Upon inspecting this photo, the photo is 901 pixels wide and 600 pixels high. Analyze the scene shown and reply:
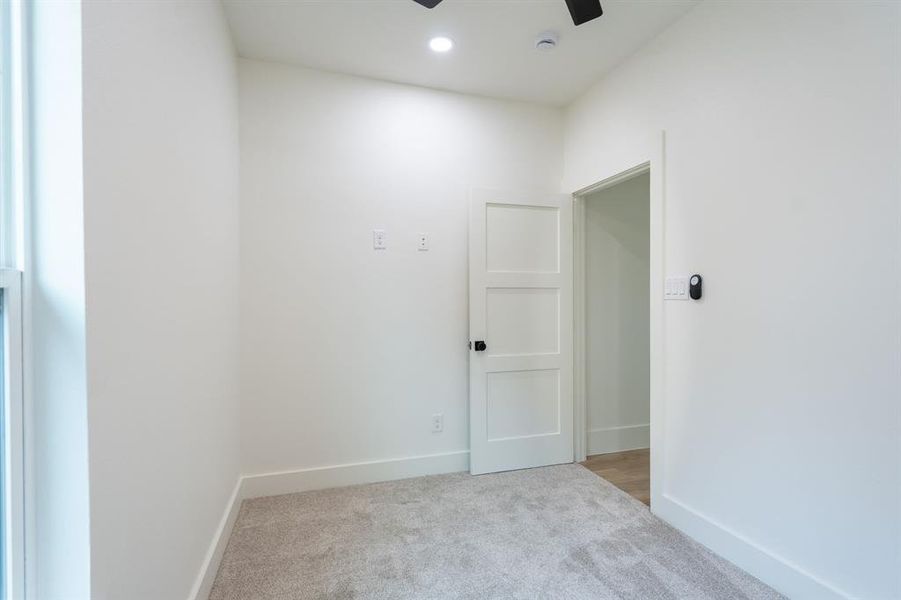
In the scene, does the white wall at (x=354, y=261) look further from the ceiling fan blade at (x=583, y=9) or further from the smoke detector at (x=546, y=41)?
the ceiling fan blade at (x=583, y=9)

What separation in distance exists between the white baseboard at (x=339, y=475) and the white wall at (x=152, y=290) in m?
0.58

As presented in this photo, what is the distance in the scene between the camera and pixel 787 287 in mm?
1610

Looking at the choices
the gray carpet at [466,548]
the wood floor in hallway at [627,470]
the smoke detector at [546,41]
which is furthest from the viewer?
the wood floor in hallway at [627,470]

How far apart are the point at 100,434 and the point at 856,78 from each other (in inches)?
97.7

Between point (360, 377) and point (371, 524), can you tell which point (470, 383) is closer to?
point (360, 377)

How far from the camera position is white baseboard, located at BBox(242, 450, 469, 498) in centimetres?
246

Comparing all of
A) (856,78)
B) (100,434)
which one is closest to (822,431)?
(856,78)

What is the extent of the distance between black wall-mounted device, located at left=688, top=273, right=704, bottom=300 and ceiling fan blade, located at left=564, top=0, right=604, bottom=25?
1307mm

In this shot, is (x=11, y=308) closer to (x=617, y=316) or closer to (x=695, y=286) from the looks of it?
(x=695, y=286)

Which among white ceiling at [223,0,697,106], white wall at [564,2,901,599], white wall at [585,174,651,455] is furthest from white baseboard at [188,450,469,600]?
white ceiling at [223,0,697,106]

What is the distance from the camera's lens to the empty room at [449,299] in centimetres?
82

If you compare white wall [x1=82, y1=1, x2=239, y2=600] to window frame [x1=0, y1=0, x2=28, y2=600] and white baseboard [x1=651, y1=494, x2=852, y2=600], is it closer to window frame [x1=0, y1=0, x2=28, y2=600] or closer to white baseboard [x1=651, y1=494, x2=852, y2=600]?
window frame [x1=0, y1=0, x2=28, y2=600]

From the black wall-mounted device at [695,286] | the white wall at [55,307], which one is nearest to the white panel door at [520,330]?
the black wall-mounted device at [695,286]

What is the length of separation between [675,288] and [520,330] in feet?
3.50
